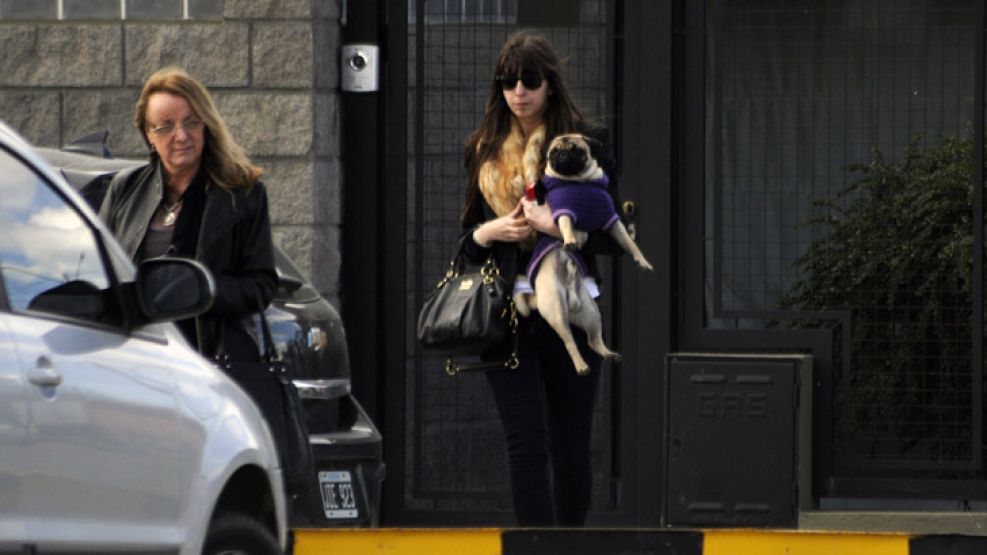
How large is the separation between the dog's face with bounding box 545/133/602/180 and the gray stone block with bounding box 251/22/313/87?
116 inches

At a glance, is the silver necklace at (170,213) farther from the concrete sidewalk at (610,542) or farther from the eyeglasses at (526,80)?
the eyeglasses at (526,80)

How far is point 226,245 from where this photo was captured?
23.9ft

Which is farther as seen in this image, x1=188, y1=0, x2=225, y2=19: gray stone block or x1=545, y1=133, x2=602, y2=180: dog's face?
x1=188, y1=0, x2=225, y2=19: gray stone block

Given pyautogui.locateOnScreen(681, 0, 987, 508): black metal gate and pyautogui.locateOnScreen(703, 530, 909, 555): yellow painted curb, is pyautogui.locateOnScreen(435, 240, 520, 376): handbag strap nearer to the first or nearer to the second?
pyautogui.locateOnScreen(703, 530, 909, 555): yellow painted curb

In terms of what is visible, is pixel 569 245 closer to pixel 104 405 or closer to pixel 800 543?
pixel 800 543

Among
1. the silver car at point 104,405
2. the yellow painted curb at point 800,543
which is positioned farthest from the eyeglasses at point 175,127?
the yellow painted curb at point 800,543

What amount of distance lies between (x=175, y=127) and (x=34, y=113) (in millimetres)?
3754

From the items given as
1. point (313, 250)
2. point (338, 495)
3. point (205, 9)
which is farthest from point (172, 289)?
→ point (205, 9)

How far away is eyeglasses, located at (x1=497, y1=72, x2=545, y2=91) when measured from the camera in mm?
8117

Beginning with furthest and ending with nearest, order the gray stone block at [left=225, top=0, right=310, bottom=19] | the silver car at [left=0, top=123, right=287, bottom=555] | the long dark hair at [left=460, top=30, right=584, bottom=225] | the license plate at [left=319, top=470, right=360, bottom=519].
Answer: the gray stone block at [left=225, top=0, right=310, bottom=19], the long dark hair at [left=460, top=30, right=584, bottom=225], the license plate at [left=319, top=470, right=360, bottom=519], the silver car at [left=0, top=123, right=287, bottom=555]

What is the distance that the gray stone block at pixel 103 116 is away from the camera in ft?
35.9

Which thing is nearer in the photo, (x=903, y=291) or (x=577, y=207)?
Answer: (x=577, y=207)

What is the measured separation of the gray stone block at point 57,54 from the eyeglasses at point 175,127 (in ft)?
11.9

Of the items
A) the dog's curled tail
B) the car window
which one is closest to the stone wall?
the dog's curled tail
